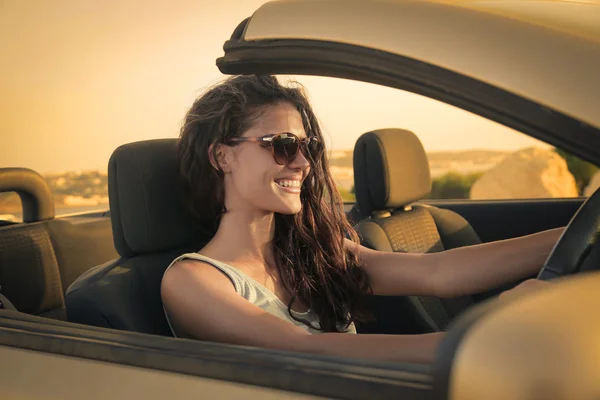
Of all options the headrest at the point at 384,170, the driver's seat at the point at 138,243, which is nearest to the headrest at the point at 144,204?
the driver's seat at the point at 138,243

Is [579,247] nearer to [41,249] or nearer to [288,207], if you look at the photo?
[288,207]

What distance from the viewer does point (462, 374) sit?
0.85 m

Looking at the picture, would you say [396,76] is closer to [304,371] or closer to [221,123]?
[304,371]

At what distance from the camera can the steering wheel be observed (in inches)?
49.5

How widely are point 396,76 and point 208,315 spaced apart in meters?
0.83

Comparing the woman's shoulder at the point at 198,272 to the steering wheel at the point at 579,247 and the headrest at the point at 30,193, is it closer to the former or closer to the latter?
the steering wheel at the point at 579,247

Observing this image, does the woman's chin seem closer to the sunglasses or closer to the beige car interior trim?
the sunglasses

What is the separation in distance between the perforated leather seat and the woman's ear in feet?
2.71

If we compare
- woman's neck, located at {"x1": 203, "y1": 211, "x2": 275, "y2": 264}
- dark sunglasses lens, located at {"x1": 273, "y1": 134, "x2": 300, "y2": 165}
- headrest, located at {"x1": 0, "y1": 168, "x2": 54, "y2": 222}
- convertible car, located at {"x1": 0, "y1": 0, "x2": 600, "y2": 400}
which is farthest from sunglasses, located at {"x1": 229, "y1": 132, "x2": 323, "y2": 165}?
headrest, located at {"x1": 0, "y1": 168, "x2": 54, "y2": 222}

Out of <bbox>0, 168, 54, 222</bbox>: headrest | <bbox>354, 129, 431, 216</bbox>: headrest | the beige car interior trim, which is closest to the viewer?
the beige car interior trim

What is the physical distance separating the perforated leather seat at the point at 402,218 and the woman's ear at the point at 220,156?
83cm

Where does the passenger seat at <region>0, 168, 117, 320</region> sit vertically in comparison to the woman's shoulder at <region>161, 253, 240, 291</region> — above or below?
below

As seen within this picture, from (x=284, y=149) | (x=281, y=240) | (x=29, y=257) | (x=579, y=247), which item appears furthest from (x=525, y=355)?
(x=29, y=257)

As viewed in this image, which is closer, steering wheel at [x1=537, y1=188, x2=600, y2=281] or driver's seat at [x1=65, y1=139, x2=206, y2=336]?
steering wheel at [x1=537, y1=188, x2=600, y2=281]
